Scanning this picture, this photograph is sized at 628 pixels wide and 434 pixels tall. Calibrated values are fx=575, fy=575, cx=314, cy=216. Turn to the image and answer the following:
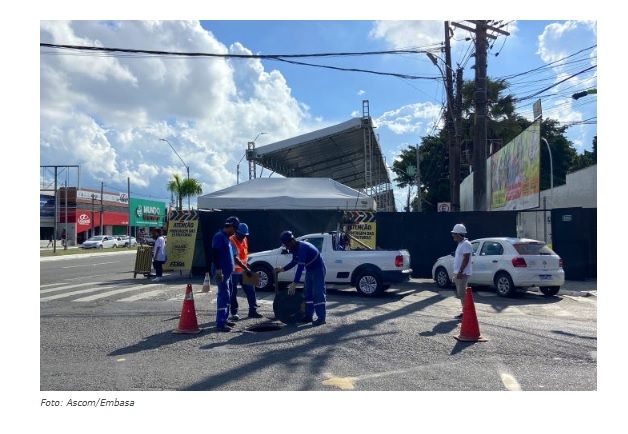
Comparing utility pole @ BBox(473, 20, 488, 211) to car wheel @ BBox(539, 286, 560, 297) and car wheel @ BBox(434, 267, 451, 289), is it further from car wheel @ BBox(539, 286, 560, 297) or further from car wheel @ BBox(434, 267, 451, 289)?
car wheel @ BBox(539, 286, 560, 297)

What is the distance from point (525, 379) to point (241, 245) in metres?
6.19

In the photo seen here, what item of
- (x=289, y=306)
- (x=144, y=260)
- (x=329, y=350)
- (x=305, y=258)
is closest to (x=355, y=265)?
(x=305, y=258)

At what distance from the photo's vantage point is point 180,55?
12203 mm

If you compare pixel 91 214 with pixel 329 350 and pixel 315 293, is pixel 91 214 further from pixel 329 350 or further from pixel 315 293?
pixel 329 350

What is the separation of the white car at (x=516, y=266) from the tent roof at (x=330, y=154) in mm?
12897

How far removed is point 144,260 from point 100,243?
3313 centimetres

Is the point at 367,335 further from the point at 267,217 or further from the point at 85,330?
the point at 267,217

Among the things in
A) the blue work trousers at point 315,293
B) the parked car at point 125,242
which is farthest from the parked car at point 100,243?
the blue work trousers at point 315,293

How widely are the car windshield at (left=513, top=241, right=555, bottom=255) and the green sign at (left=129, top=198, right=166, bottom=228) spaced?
193ft

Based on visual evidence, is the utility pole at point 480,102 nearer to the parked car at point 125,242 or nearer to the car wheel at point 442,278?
the car wheel at point 442,278

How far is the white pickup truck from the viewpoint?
13555 mm

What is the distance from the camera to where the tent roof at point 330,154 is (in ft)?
89.3

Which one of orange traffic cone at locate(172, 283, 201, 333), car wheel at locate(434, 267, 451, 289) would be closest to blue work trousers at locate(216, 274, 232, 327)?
orange traffic cone at locate(172, 283, 201, 333)

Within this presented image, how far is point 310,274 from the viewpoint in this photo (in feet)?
32.5
